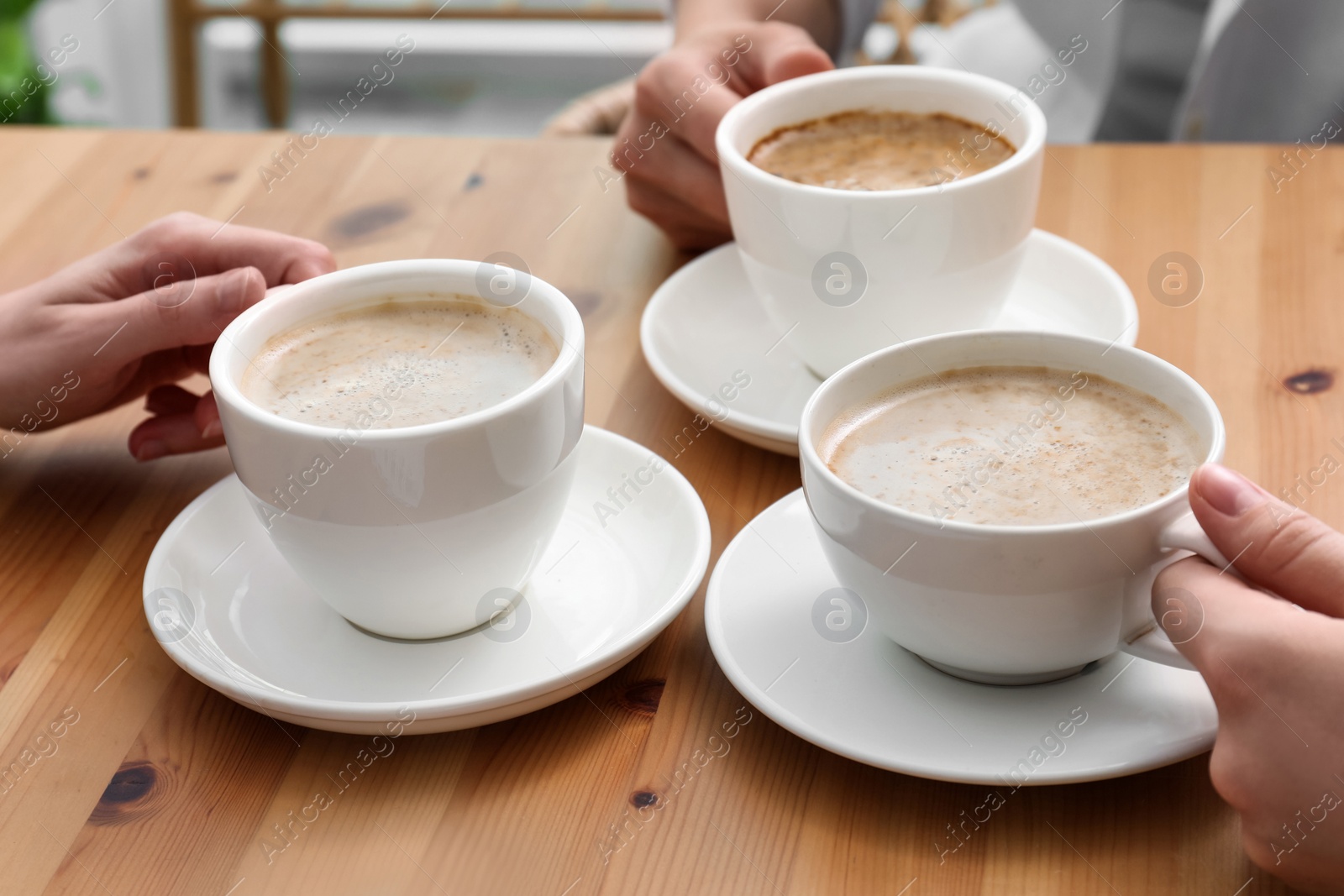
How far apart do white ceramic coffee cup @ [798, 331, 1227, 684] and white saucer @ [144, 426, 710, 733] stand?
0.13 m

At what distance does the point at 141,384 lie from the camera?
1.10 meters

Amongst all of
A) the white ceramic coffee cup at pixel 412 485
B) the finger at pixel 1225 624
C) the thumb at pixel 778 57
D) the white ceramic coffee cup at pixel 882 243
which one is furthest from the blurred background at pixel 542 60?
the finger at pixel 1225 624

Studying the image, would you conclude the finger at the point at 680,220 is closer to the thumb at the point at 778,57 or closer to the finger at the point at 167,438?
the thumb at the point at 778,57

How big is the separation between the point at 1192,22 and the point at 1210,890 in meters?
1.43

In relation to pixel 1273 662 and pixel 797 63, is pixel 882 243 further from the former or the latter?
pixel 1273 662

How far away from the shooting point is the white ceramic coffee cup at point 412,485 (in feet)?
2.44

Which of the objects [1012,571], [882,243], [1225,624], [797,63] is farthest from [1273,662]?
[797,63]

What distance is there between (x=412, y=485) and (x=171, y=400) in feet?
1.48

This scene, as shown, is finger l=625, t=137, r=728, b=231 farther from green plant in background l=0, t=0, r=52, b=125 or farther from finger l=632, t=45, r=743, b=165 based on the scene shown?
green plant in background l=0, t=0, r=52, b=125

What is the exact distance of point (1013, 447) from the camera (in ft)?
2.60

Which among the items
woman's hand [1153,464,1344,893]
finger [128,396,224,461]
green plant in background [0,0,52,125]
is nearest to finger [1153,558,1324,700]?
woman's hand [1153,464,1344,893]

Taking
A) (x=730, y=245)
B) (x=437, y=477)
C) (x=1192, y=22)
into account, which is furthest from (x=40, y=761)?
(x=1192, y=22)

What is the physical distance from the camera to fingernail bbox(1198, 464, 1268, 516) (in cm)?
66

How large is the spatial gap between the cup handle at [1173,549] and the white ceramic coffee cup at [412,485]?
36 centimetres
